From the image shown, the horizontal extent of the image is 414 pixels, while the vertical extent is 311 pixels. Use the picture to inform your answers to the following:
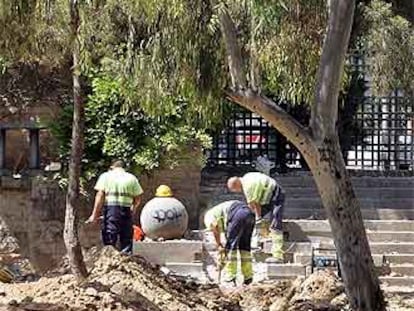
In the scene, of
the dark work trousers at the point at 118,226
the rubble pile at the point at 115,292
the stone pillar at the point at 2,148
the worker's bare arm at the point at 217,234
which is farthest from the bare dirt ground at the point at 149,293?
the stone pillar at the point at 2,148

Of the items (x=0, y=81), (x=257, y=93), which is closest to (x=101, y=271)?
(x=257, y=93)

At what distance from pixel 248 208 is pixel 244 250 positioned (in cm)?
55

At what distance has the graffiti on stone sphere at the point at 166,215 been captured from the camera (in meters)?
14.3

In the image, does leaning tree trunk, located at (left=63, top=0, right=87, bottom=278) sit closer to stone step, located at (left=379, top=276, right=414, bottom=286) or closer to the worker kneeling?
the worker kneeling

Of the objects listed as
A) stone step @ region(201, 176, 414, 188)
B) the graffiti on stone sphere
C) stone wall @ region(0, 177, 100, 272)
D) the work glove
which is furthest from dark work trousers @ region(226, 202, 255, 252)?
stone step @ region(201, 176, 414, 188)

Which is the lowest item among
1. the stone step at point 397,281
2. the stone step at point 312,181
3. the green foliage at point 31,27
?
the stone step at point 397,281

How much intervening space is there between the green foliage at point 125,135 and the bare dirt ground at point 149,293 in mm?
3702

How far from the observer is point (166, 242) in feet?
46.9

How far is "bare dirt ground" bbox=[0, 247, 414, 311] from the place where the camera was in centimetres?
983

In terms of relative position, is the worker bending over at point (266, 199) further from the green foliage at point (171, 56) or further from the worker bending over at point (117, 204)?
the green foliage at point (171, 56)

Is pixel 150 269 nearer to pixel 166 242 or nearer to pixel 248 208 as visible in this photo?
pixel 248 208

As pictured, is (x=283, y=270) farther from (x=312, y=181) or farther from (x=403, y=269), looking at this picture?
(x=312, y=181)

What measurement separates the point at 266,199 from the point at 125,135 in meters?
2.64

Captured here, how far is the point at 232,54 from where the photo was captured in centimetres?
921
